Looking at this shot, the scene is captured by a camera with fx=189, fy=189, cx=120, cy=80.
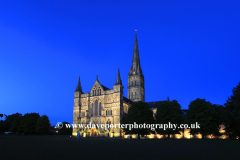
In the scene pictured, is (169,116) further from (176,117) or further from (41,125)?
(41,125)

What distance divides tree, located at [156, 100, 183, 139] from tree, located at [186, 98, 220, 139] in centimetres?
327

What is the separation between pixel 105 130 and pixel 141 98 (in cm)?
3370

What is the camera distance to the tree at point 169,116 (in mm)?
49438

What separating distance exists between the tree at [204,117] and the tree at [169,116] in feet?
10.7

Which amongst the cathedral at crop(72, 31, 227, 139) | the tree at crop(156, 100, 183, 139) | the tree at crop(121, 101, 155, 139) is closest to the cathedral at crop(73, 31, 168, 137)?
the cathedral at crop(72, 31, 227, 139)

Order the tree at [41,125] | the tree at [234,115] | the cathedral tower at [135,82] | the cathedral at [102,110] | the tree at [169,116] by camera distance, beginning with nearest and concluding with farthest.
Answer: the tree at [234,115]
the tree at [169,116]
the cathedral at [102,110]
the tree at [41,125]
the cathedral tower at [135,82]

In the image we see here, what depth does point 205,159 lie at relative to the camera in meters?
12.1

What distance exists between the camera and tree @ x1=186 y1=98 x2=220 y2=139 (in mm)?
47875

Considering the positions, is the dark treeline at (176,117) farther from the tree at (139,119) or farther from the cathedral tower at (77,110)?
the cathedral tower at (77,110)

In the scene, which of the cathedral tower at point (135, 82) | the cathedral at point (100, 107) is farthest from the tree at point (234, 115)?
the cathedral tower at point (135, 82)

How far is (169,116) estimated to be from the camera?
167ft

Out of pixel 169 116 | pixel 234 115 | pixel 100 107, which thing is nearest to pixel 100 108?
pixel 100 107

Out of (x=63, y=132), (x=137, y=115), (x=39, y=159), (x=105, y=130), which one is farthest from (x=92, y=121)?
(x=39, y=159)

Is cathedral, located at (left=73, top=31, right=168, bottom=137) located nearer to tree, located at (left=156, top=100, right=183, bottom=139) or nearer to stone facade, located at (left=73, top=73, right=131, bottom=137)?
stone facade, located at (left=73, top=73, right=131, bottom=137)
